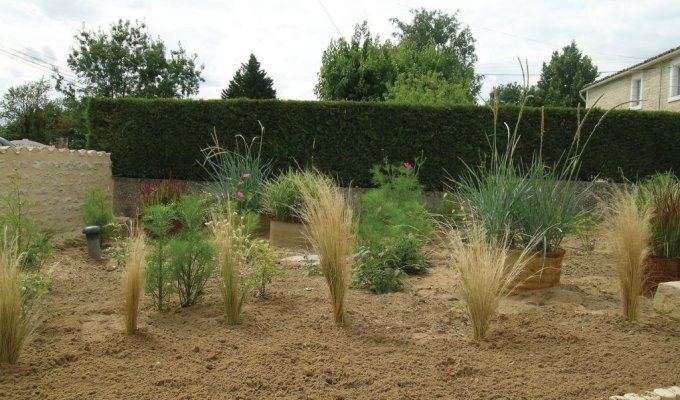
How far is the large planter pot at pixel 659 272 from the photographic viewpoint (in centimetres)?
391

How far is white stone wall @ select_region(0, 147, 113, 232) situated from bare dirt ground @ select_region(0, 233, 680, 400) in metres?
2.54

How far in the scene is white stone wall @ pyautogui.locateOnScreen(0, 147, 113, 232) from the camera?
18.6 feet

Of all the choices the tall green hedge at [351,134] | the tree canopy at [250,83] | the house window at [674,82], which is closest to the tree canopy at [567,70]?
the house window at [674,82]

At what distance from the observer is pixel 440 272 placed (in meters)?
4.69

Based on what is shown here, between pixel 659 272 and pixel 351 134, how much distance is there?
589 centimetres

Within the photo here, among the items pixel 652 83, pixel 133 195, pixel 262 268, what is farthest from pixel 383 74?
pixel 262 268

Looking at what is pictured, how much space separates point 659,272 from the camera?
3936 mm

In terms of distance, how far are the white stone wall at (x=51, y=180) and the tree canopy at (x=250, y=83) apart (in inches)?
442

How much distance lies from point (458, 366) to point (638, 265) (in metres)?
1.55

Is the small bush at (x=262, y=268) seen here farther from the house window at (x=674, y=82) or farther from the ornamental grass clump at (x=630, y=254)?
the house window at (x=674, y=82)

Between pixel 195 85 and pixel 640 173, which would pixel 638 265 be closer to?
pixel 640 173

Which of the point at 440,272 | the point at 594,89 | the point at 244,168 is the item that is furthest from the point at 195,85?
the point at 440,272

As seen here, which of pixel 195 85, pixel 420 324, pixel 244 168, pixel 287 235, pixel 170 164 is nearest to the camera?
pixel 420 324

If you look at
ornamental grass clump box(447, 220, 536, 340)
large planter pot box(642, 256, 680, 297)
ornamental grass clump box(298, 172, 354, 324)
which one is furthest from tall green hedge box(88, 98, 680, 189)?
ornamental grass clump box(447, 220, 536, 340)
